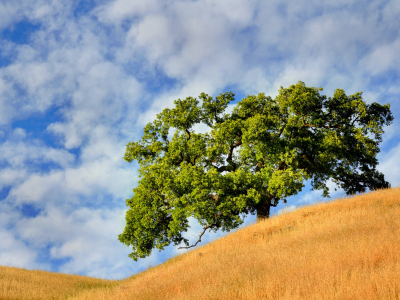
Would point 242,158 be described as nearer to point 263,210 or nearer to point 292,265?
point 263,210

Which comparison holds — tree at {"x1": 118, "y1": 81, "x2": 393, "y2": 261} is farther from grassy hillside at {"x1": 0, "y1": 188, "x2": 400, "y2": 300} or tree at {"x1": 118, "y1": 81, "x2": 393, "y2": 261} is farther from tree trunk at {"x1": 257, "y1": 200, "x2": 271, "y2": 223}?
grassy hillside at {"x1": 0, "y1": 188, "x2": 400, "y2": 300}

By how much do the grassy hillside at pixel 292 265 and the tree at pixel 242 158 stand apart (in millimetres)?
3169

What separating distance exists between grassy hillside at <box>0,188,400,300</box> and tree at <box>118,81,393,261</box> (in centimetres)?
317

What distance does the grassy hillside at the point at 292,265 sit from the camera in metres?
7.97

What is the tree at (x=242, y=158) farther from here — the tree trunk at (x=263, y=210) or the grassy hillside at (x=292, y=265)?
the grassy hillside at (x=292, y=265)

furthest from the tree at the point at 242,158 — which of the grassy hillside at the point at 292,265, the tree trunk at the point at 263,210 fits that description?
the grassy hillside at the point at 292,265

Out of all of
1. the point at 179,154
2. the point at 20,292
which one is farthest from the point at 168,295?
the point at 179,154

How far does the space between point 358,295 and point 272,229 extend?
30.1ft

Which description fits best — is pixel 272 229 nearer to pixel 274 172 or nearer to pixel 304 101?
pixel 274 172

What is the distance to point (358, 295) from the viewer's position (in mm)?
7016

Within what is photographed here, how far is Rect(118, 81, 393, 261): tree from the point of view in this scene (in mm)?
20000

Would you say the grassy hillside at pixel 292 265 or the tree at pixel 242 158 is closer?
the grassy hillside at pixel 292 265

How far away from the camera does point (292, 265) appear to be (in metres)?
9.77

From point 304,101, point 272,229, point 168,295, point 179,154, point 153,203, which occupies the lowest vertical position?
point 168,295
